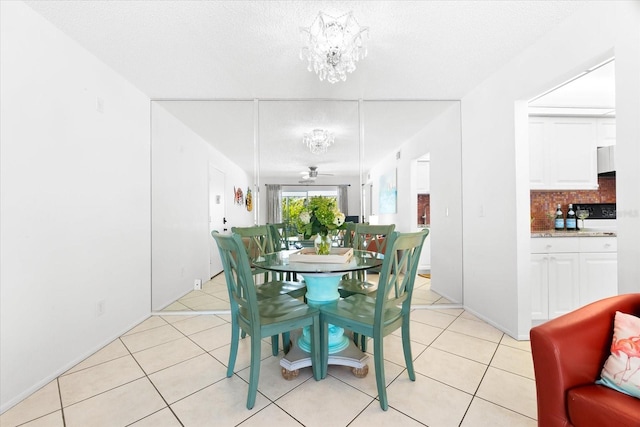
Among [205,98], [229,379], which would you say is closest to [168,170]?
[205,98]

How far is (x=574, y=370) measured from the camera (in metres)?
0.99

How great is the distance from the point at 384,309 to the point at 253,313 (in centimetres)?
73

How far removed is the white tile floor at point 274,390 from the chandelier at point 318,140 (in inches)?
107

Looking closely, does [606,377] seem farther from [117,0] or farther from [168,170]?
[168,170]

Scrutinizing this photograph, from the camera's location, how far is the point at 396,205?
4863 millimetres

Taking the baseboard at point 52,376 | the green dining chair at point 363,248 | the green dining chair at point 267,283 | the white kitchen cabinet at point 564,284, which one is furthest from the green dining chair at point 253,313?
the white kitchen cabinet at point 564,284

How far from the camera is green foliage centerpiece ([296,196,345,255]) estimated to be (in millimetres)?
1927

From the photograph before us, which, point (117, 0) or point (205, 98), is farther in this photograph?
point (205, 98)

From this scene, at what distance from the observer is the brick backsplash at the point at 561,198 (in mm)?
Result: 3100

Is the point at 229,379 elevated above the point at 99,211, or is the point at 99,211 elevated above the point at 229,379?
the point at 99,211

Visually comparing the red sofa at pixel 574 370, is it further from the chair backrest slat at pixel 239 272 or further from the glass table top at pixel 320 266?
the chair backrest slat at pixel 239 272

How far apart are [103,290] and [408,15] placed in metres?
3.16

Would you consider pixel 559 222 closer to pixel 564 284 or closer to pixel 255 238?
pixel 564 284

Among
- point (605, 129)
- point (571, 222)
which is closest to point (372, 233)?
point (571, 222)
